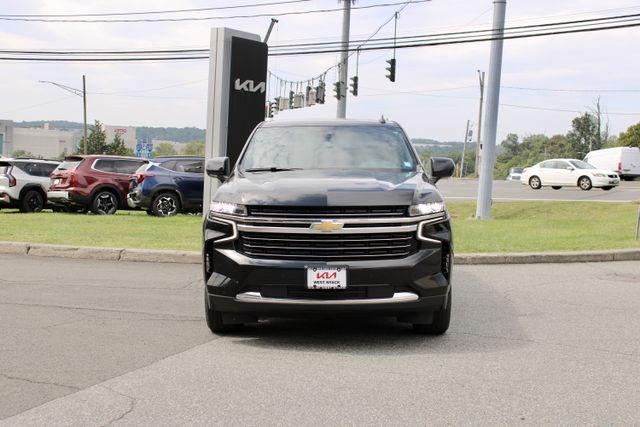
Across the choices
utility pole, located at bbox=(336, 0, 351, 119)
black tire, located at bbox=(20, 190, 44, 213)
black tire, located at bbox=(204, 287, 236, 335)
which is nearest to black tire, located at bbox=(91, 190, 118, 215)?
black tire, located at bbox=(20, 190, 44, 213)

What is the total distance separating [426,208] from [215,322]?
78.0 inches

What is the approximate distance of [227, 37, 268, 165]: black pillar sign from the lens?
47.0 feet

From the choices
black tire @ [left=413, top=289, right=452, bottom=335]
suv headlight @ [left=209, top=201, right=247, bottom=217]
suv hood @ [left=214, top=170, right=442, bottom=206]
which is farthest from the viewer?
black tire @ [left=413, top=289, right=452, bottom=335]

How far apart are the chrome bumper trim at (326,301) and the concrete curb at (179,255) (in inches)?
208

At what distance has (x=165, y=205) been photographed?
2005cm

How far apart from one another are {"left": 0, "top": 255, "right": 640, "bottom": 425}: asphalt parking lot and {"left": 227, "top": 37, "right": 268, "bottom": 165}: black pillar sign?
605 centimetres

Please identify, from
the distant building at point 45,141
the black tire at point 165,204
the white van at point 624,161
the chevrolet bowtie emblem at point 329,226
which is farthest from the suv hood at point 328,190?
the distant building at point 45,141

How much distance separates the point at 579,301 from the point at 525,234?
631 cm

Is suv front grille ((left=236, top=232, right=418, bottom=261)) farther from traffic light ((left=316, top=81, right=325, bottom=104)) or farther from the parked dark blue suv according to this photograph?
traffic light ((left=316, top=81, right=325, bottom=104))

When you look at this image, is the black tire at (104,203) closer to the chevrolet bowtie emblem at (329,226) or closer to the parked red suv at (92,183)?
the parked red suv at (92,183)

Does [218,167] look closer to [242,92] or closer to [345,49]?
[242,92]

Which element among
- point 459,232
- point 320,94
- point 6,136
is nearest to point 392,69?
point 320,94

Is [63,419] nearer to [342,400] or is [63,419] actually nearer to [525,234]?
[342,400]

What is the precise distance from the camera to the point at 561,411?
4.43m
